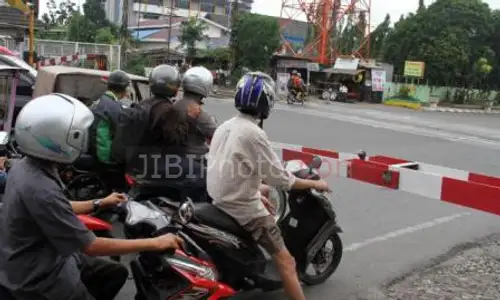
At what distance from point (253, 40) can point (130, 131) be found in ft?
103

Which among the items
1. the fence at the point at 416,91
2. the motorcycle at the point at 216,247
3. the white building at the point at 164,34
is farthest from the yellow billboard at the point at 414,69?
the motorcycle at the point at 216,247

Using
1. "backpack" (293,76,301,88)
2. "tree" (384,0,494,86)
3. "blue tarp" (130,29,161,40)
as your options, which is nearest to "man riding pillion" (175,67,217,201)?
"backpack" (293,76,301,88)

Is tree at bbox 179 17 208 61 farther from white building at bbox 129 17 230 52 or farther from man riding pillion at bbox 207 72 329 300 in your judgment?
man riding pillion at bbox 207 72 329 300

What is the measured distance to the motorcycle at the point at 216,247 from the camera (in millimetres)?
3033

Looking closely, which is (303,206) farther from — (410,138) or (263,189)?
(410,138)

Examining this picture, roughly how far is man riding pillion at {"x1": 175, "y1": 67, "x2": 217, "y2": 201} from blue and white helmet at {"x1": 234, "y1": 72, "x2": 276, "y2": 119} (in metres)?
1.51

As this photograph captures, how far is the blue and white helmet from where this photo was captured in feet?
10.9

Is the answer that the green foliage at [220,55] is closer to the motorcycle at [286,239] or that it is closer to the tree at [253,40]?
the tree at [253,40]

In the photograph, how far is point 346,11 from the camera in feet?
136

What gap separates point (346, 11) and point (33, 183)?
136 feet

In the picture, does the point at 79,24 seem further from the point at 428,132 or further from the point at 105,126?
the point at 105,126

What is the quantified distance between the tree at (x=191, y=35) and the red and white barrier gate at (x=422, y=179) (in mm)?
33037

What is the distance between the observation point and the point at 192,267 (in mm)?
3051

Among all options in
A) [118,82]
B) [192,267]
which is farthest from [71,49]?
[192,267]
